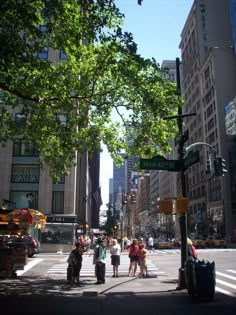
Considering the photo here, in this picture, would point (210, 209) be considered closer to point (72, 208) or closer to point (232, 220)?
point (232, 220)

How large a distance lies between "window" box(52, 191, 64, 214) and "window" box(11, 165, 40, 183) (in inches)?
127

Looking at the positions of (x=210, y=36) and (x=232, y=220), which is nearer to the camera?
(x=232, y=220)

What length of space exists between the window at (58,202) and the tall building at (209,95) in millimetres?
41272

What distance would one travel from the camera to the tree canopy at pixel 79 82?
12.8 metres

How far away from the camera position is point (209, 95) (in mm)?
101750

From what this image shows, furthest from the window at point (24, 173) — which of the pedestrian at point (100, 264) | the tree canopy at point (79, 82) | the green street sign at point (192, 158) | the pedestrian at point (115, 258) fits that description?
the green street sign at point (192, 158)

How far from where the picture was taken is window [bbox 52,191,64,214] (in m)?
49.5

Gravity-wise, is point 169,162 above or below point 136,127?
below

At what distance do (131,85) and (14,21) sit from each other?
19.9ft

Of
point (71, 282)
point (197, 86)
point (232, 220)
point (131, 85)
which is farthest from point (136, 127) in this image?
point (197, 86)

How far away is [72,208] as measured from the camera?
49.5 meters

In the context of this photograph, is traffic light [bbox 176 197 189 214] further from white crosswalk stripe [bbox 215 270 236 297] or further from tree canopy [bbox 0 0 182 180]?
tree canopy [bbox 0 0 182 180]

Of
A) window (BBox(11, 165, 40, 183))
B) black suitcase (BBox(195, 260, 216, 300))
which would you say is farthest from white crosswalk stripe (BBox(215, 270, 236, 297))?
window (BBox(11, 165, 40, 183))

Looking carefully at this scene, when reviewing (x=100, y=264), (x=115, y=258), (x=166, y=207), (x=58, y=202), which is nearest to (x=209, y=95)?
(x=58, y=202)
